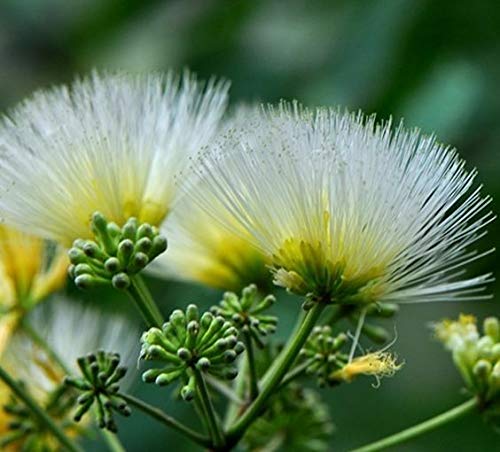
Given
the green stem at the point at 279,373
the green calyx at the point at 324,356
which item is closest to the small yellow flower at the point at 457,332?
the green calyx at the point at 324,356

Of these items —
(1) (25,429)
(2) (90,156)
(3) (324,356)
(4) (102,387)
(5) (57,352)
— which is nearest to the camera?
(4) (102,387)

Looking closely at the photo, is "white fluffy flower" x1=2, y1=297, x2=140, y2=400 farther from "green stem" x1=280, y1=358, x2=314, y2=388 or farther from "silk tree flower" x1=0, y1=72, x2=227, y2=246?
"green stem" x1=280, y1=358, x2=314, y2=388

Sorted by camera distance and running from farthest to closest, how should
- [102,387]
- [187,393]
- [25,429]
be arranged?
[25,429] → [102,387] → [187,393]

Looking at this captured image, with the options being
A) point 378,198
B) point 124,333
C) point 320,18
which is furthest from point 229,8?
point 378,198

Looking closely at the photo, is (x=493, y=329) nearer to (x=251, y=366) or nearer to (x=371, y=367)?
(x=371, y=367)

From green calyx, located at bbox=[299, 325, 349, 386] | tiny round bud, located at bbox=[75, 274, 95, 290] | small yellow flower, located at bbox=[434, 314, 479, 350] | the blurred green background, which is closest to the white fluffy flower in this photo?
the blurred green background

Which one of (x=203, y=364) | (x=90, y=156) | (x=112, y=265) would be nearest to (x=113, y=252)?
(x=112, y=265)
